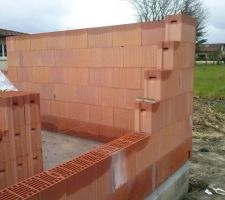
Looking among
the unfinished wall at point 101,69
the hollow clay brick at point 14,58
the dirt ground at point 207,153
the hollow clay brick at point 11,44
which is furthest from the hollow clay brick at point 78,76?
the dirt ground at point 207,153

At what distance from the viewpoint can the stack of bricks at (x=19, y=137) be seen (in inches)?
116

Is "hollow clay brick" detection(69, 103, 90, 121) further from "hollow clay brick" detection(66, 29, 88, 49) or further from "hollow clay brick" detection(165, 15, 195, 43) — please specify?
"hollow clay brick" detection(165, 15, 195, 43)

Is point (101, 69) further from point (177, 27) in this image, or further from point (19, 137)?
point (19, 137)

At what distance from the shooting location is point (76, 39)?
5496 mm

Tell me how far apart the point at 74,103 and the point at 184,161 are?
2191 mm

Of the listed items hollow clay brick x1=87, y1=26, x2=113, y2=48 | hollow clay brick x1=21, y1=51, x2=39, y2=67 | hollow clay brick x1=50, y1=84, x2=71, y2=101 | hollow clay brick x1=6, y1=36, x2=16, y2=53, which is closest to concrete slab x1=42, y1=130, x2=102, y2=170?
hollow clay brick x1=50, y1=84, x2=71, y2=101

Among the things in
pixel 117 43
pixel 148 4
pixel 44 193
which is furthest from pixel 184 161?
pixel 148 4

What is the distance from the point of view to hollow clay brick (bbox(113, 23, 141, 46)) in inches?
187

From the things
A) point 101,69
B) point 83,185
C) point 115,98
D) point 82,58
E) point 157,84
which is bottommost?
point 83,185

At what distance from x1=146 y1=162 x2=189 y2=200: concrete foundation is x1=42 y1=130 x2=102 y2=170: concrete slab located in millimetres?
1316

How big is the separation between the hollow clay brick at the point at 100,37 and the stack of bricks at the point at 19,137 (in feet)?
7.23

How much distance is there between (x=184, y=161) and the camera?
5.25m

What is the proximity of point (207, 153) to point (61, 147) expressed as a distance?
4.32 metres

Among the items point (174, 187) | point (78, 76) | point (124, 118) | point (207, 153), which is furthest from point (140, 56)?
point (207, 153)
